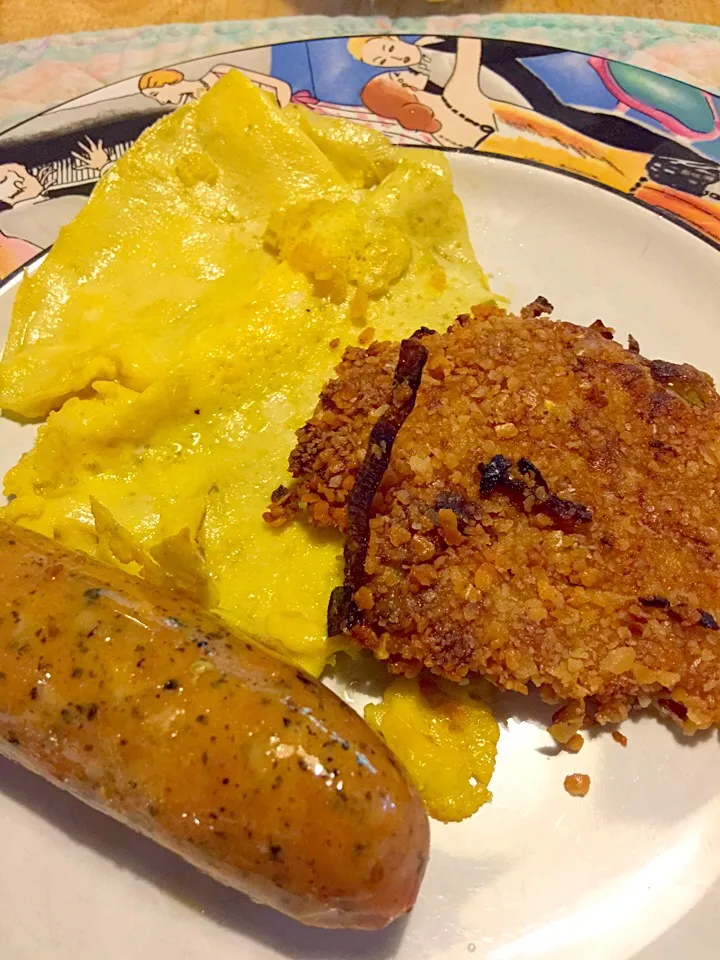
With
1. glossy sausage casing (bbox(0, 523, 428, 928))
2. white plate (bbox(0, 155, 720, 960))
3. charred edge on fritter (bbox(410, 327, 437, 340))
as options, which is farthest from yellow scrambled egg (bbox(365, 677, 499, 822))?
charred edge on fritter (bbox(410, 327, 437, 340))

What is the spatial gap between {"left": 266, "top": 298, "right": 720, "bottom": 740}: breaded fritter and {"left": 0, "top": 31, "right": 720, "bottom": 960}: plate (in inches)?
10.2

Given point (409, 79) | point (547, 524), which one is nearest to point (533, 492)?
point (547, 524)

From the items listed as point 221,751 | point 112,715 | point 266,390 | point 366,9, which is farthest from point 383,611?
point 366,9

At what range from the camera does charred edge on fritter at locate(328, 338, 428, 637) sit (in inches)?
86.7

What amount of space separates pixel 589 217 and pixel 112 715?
269 cm

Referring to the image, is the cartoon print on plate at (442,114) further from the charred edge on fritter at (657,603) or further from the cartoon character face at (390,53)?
the charred edge on fritter at (657,603)

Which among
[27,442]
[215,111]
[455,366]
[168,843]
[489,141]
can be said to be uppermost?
[215,111]

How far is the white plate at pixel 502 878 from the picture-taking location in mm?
2004

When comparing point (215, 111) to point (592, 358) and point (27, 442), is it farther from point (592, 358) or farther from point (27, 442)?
point (592, 358)

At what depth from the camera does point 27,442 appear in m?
2.88

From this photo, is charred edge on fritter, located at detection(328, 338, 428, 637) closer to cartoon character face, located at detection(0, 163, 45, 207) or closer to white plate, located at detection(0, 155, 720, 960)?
white plate, located at detection(0, 155, 720, 960)

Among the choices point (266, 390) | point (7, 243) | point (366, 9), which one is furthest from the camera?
point (366, 9)

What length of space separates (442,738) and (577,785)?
16.0 inches

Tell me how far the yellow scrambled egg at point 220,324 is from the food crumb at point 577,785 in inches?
32.0
